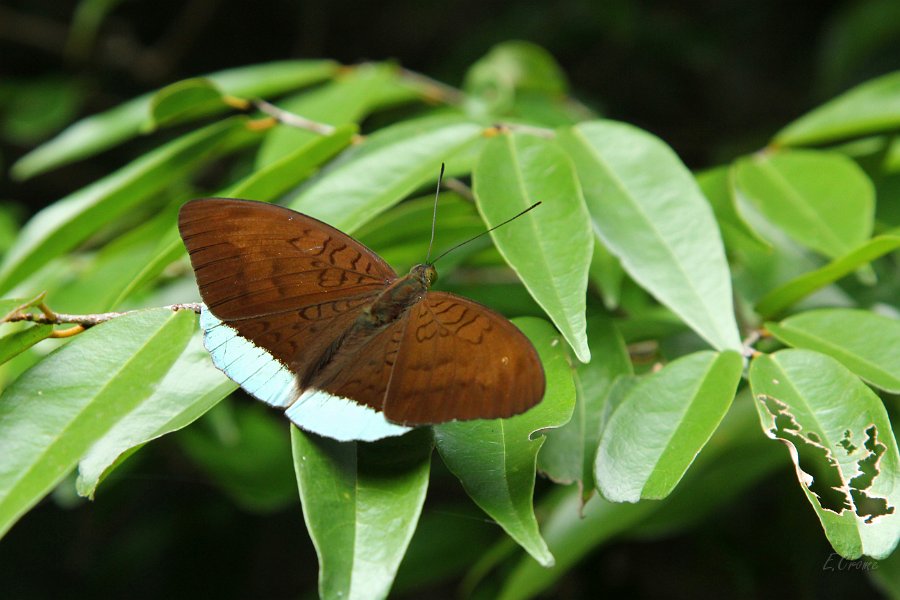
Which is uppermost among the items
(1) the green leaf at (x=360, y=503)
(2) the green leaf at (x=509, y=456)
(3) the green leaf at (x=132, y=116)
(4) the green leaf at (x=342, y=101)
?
(3) the green leaf at (x=132, y=116)

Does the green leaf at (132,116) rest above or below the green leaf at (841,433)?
above

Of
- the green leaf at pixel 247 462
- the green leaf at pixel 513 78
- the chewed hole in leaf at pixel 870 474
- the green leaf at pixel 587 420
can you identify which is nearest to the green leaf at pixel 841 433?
the chewed hole in leaf at pixel 870 474

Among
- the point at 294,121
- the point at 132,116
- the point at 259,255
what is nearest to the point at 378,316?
the point at 259,255

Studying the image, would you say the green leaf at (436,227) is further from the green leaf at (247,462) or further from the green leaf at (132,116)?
the green leaf at (247,462)

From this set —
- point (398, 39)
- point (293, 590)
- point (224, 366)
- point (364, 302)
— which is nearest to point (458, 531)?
point (364, 302)

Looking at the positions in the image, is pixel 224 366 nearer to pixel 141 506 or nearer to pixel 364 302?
pixel 364 302

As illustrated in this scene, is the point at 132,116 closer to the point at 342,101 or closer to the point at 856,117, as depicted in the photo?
the point at 342,101
